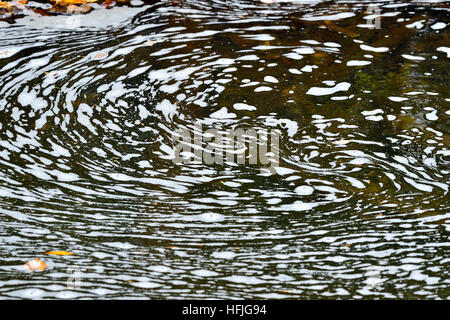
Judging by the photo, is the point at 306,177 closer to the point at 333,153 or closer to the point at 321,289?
the point at 333,153

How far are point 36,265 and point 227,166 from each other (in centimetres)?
162

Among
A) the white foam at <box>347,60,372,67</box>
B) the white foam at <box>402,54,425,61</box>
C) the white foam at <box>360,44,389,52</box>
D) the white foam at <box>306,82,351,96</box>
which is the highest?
the white foam at <box>360,44,389,52</box>

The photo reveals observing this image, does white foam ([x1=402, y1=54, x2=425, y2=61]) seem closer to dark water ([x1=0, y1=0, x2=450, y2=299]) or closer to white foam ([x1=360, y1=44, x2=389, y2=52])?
dark water ([x1=0, y1=0, x2=450, y2=299])

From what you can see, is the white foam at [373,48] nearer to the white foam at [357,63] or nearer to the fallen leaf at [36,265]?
the white foam at [357,63]

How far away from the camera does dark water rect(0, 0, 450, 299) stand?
11.4 ft

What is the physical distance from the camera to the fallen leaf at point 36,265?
11.3ft

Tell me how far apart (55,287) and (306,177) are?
1.94m

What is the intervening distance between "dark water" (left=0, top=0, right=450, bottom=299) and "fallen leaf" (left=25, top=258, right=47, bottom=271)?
45 mm

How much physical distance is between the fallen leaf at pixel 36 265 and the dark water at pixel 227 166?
0.15 feet

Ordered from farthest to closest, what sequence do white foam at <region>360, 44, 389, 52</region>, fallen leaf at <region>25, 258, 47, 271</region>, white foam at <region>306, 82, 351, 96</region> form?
white foam at <region>360, 44, 389, 52</region>, white foam at <region>306, 82, 351, 96</region>, fallen leaf at <region>25, 258, 47, 271</region>

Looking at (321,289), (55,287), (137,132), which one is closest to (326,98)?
(137,132)

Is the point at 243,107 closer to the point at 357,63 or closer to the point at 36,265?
the point at 357,63

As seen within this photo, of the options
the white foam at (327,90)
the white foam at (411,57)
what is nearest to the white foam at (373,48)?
the white foam at (411,57)

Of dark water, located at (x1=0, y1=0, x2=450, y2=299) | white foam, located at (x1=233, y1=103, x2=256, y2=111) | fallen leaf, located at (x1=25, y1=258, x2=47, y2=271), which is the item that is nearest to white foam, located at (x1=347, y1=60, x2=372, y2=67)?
dark water, located at (x1=0, y1=0, x2=450, y2=299)
